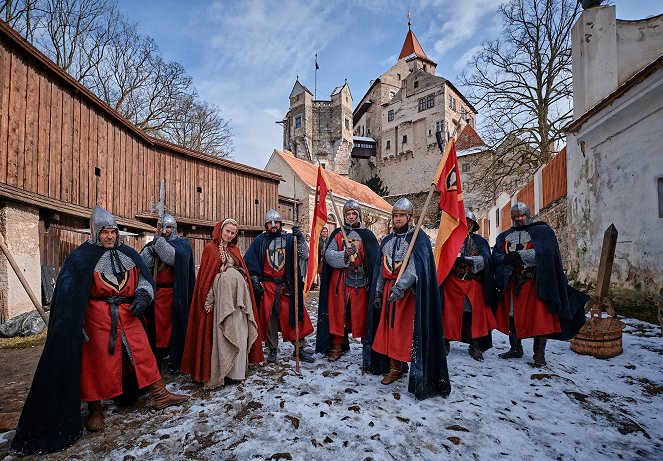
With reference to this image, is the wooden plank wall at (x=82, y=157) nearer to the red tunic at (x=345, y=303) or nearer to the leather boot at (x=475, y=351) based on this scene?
the red tunic at (x=345, y=303)

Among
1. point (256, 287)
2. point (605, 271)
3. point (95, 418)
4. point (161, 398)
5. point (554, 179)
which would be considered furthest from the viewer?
point (554, 179)

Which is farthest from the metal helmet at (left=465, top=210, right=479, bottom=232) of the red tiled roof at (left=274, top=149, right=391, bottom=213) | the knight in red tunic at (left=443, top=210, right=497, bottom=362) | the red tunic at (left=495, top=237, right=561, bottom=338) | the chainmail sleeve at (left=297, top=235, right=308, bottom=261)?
the red tiled roof at (left=274, top=149, right=391, bottom=213)

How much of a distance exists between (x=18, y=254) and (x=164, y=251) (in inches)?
177

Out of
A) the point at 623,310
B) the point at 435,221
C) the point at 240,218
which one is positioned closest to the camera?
the point at 623,310

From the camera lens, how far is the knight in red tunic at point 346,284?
4352 millimetres

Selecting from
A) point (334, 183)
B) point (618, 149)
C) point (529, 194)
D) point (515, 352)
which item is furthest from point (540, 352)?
point (334, 183)

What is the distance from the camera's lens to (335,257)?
4477mm

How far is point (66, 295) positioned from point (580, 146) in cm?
1000

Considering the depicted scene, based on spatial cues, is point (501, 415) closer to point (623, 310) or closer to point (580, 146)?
point (623, 310)

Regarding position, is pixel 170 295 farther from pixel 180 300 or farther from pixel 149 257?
pixel 149 257

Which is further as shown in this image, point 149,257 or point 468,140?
point 468,140

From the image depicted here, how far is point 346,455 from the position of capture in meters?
2.36

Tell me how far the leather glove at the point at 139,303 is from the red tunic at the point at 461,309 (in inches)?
140

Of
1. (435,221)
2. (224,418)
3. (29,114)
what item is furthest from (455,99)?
(224,418)
